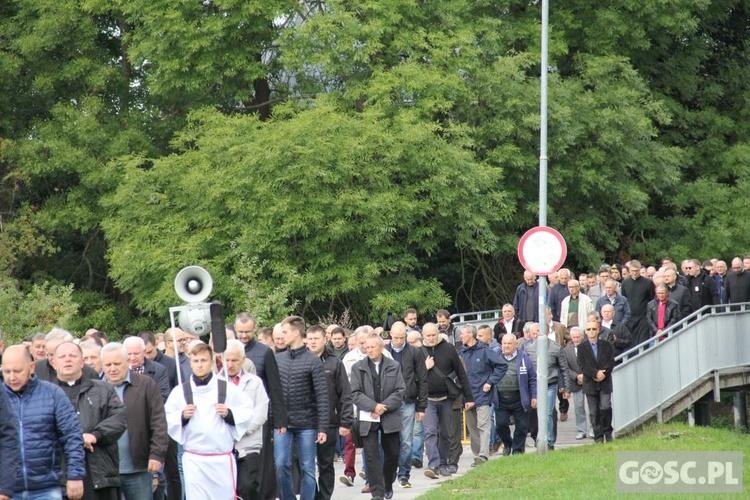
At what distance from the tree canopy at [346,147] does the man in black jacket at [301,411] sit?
13.7 metres

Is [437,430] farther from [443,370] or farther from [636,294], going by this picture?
[636,294]

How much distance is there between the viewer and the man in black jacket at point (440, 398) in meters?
17.3

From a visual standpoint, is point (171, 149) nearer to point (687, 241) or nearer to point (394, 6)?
point (394, 6)

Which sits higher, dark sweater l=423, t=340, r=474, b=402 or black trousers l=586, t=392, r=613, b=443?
dark sweater l=423, t=340, r=474, b=402

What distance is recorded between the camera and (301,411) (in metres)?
13.6

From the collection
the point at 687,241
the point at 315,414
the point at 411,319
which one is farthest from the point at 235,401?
the point at 687,241

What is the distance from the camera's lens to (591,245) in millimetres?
35219

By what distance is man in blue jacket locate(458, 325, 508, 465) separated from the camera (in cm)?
1841

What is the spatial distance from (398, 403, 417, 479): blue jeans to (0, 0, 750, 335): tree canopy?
1113 centimetres

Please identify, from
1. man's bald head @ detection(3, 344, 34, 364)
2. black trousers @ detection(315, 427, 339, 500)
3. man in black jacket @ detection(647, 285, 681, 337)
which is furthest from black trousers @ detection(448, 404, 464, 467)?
man's bald head @ detection(3, 344, 34, 364)

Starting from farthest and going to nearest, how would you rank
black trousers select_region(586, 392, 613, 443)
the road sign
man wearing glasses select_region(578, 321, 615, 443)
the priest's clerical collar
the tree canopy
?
the tree canopy → black trousers select_region(586, 392, 613, 443) → man wearing glasses select_region(578, 321, 615, 443) → the road sign → the priest's clerical collar

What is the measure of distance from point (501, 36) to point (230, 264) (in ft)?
32.6

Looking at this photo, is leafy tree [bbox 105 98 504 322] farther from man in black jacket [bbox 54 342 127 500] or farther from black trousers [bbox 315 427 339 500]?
man in black jacket [bbox 54 342 127 500]

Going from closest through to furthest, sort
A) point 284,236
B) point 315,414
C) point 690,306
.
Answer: point 315,414, point 690,306, point 284,236
